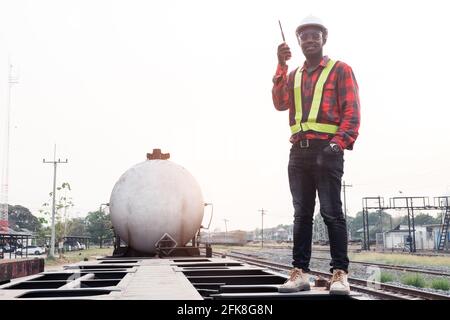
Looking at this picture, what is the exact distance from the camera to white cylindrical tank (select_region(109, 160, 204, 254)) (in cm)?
1154

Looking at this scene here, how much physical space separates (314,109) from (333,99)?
16cm

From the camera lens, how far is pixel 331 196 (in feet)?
Result: 10.7

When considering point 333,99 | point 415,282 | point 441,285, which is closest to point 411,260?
point 415,282

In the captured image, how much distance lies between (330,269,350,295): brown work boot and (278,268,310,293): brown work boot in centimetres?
23

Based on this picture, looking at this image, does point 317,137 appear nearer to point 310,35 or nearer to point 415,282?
point 310,35

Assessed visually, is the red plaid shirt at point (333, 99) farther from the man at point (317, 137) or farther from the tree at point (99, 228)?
the tree at point (99, 228)

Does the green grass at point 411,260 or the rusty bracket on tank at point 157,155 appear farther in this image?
the green grass at point 411,260

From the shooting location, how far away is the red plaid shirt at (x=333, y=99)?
3205 millimetres

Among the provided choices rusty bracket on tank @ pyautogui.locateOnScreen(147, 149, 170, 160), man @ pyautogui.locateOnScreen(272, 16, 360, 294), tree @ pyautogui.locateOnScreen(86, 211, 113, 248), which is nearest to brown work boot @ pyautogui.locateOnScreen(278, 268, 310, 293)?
man @ pyautogui.locateOnScreen(272, 16, 360, 294)

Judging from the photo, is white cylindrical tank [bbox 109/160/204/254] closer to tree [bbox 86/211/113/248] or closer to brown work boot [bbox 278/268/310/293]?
brown work boot [bbox 278/268/310/293]

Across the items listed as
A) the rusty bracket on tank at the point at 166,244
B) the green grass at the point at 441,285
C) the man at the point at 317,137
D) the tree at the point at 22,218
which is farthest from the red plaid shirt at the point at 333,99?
the tree at the point at 22,218
